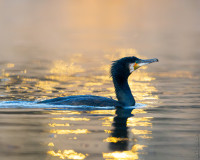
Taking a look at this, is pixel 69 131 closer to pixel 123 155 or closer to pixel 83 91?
pixel 123 155

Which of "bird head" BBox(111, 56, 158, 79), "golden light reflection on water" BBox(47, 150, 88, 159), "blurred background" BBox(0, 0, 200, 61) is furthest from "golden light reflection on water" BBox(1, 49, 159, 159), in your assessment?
"blurred background" BBox(0, 0, 200, 61)

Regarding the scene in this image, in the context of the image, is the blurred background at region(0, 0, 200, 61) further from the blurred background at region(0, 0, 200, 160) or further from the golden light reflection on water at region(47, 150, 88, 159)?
the golden light reflection on water at region(47, 150, 88, 159)

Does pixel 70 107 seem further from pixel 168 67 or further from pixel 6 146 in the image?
pixel 168 67

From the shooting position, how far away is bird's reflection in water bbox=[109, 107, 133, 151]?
37.3 ft

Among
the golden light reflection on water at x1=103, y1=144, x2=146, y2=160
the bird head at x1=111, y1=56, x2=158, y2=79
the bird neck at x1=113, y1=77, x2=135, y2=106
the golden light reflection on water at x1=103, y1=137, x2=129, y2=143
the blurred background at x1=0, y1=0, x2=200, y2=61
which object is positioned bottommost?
the golden light reflection on water at x1=103, y1=144, x2=146, y2=160

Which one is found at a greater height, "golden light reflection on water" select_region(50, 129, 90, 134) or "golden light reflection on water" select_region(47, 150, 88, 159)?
"golden light reflection on water" select_region(50, 129, 90, 134)

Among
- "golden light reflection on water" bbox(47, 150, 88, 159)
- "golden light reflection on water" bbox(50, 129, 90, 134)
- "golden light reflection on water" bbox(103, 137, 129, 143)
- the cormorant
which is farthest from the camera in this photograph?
the cormorant

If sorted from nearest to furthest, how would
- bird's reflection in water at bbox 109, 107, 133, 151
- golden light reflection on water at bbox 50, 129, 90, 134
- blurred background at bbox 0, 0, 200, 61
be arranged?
bird's reflection in water at bbox 109, 107, 133, 151 < golden light reflection on water at bbox 50, 129, 90, 134 < blurred background at bbox 0, 0, 200, 61

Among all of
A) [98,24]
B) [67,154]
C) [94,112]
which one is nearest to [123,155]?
Answer: [67,154]

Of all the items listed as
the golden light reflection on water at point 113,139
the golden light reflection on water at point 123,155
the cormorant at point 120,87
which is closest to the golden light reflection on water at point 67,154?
the golden light reflection on water at point 123,155

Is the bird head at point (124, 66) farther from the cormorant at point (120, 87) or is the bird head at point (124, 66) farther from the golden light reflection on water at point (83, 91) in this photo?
the golden light reflection on water at point (83, 91)

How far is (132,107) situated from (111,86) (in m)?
5.21

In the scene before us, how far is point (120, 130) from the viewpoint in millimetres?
12906

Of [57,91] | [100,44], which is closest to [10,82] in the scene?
[57,91]
